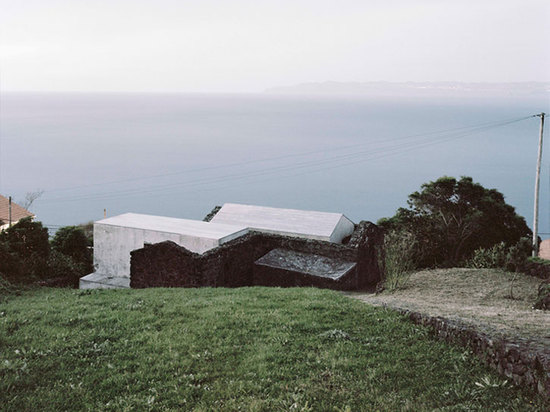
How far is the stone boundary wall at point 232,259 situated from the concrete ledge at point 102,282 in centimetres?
410

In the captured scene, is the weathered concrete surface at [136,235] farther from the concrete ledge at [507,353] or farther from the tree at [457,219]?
the concrete ledge at [507,353]

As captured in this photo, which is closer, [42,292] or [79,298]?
[79,298]

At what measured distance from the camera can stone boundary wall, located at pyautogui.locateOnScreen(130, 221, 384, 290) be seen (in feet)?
68.1

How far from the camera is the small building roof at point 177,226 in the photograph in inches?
989

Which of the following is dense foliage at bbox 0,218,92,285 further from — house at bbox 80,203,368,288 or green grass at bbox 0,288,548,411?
green grass at bbox 0,288,548,411

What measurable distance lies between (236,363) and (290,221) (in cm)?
1922

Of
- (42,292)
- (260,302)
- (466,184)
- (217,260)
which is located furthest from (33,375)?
(466,184)

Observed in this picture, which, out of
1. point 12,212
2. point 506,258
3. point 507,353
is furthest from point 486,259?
point 12,212

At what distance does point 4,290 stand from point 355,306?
12.3 meters

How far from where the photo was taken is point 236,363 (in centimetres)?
855

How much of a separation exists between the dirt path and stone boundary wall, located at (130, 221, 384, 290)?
398cm

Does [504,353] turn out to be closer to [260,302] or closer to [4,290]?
[260,302]

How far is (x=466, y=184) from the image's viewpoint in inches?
1220

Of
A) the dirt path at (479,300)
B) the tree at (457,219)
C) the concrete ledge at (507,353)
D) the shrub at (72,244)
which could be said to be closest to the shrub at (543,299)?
the dirt path at (479,300)
